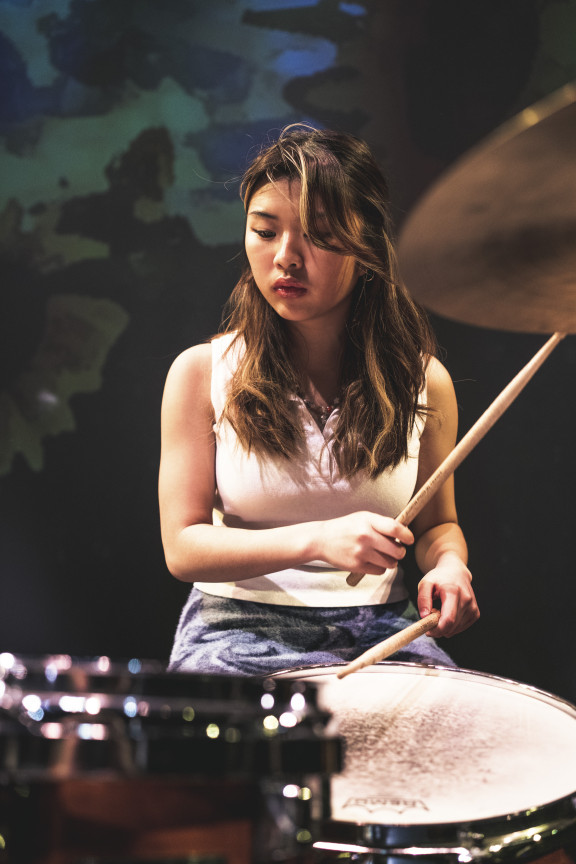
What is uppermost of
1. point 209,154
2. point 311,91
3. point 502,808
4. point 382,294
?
point 311,91

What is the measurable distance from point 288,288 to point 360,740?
25.0 inches

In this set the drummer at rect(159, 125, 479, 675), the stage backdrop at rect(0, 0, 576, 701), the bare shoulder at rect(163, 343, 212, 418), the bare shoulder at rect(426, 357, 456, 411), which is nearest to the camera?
the drummer at rect(159, 125, 479, 675)

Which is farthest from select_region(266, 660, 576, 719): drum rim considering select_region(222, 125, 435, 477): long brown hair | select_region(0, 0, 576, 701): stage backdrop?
select_region(0, 0, 576, 701): stage backdrop

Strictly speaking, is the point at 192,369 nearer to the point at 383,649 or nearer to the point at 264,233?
the point at 264,233

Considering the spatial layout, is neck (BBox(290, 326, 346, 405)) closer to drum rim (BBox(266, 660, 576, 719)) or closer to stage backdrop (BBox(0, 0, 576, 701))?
stage backdrop (BBox(0, 0, 576, 701))

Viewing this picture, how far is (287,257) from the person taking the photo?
107 cm

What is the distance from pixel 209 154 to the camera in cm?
156

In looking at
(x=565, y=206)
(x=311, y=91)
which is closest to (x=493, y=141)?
(x=565, y=206)

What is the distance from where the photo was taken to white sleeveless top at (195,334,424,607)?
111cm

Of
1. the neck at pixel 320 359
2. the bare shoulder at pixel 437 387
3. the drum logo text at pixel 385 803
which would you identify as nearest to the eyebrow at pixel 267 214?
the neck at pixel 320 359

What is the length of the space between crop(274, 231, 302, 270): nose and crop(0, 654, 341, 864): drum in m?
0.74

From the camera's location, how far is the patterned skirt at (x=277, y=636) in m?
0.98

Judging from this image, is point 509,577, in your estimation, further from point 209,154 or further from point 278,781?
point 278,781

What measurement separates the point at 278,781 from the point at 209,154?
1.37 metres
